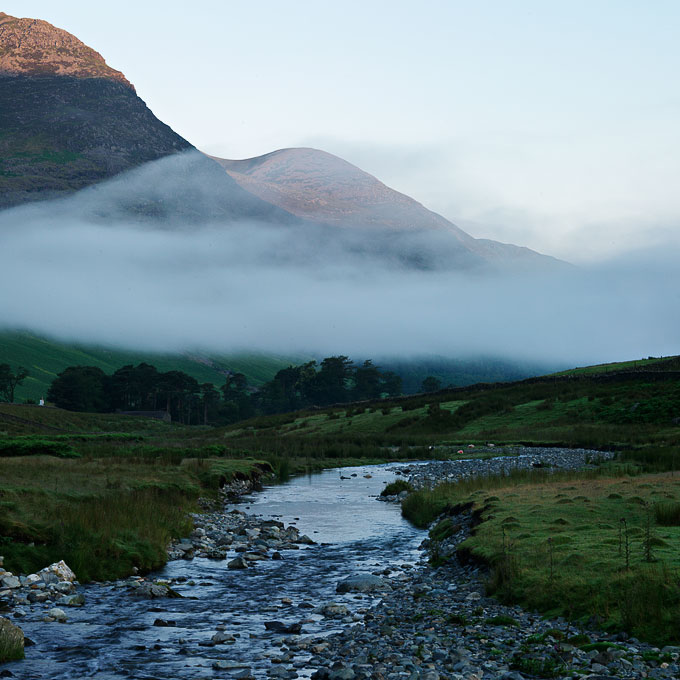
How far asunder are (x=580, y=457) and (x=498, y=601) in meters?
40.2

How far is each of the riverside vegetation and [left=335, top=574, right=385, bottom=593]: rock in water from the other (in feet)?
10.4

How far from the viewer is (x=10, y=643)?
1323cm

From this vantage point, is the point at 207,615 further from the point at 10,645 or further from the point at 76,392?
the point at 76,392

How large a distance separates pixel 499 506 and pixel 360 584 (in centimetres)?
910

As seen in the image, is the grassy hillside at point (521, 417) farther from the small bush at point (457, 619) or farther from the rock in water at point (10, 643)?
the rock in water at point (10, 643)

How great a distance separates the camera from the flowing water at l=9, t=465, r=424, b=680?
42.9 ft

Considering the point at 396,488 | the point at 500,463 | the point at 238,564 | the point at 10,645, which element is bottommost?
the point at 500,463

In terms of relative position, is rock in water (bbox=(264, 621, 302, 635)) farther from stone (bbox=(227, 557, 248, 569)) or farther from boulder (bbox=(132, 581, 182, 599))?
stone (bbox=(227, 557, 248, 569))

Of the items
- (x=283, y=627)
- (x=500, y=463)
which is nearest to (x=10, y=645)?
(x=283, y=627)

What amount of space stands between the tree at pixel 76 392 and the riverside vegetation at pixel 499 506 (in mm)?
97632

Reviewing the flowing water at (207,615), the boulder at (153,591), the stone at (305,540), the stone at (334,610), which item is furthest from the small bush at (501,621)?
the stone at (305,540)

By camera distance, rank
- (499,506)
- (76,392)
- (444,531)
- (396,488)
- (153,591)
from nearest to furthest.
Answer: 1. (153,591)
2. (444,531)
3. (499,506)
4. (396,488)
5. (76,392)

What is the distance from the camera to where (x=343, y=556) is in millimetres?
24094

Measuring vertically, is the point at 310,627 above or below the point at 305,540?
above
